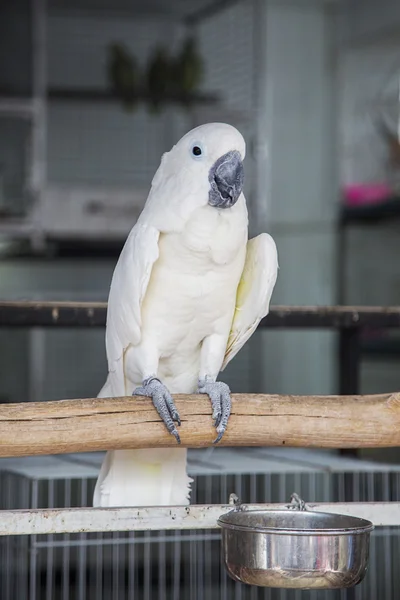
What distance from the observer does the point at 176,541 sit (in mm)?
2557

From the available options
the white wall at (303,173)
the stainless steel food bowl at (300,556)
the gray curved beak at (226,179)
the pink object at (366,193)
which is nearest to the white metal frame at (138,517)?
the stainless steel food bowl at (300,556)

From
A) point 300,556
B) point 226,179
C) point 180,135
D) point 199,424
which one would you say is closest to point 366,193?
point 180,135

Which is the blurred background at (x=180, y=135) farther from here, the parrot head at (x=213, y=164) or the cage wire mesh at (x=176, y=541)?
the parrot head at (x=213, y=164)

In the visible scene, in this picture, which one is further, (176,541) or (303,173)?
(303,173)

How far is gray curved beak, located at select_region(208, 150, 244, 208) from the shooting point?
187 cm

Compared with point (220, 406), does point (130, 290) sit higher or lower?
higher

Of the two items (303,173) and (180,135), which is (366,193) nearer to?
(303,173)

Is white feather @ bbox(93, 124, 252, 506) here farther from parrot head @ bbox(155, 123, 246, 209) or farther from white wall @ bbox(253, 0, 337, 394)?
white wall @ bbox(253, 0, 337, 394)

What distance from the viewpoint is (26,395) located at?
4406mm

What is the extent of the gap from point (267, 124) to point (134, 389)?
9.58 ft

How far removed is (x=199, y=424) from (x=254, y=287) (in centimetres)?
42

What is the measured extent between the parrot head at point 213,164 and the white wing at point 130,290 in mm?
137

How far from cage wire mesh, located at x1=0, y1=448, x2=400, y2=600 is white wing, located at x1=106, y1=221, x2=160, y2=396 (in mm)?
334

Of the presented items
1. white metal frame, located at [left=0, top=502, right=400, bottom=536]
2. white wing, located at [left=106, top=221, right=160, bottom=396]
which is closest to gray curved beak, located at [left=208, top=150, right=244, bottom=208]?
white wing, located at [left=106, top=221, right=160, bottom=396]
